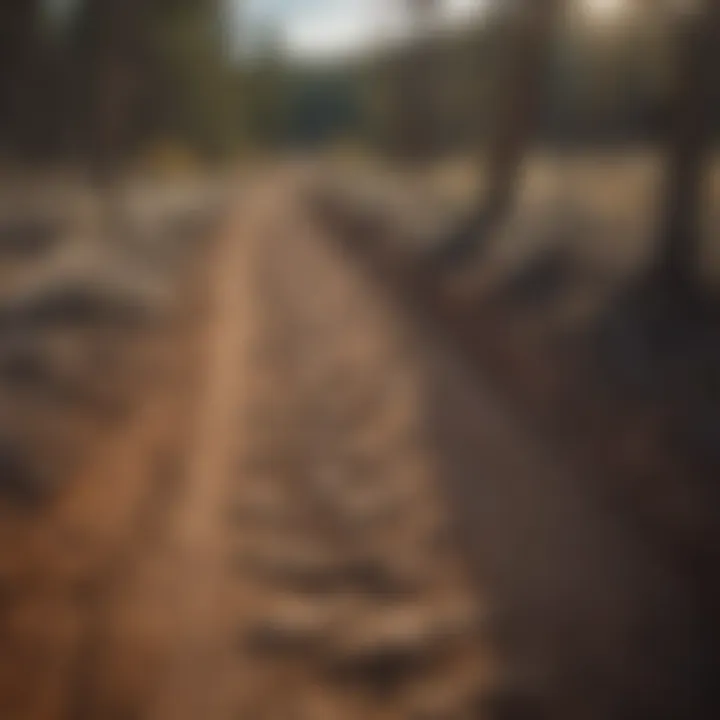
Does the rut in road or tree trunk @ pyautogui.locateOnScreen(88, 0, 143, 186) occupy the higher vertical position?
tree trunk @ pyautogui.locateOnScreen(88, 0, 143, 186)

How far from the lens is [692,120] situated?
1660mm

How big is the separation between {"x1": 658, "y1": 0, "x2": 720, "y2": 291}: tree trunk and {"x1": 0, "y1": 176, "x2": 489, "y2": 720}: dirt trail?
740 millimetres

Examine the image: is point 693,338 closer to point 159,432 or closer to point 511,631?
point 511,631

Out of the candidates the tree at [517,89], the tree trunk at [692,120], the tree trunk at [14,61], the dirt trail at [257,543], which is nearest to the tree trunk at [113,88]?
the tree trunk at [14,61]

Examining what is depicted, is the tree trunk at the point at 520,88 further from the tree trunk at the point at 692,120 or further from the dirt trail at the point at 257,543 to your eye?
the dirt trail at the point at 257,543

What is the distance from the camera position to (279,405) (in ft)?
7.20

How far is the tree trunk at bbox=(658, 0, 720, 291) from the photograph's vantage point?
1624 millimetres

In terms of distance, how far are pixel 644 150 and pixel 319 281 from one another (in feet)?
3.13

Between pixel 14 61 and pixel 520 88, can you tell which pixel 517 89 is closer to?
pixel 520 88

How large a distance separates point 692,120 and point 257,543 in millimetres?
1157

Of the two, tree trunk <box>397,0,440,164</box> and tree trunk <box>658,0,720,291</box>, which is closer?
tree trunk <box>658,0,720,291</box>

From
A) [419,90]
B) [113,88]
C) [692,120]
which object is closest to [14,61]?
→ [113,88]

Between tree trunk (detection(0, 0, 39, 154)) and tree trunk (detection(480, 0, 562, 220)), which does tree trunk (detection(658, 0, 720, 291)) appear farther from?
tree trunk (detection(0, 0, 39, 154))

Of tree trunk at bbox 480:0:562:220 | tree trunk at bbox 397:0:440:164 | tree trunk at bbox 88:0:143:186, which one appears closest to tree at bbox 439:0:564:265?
tree trunk at bbox 480:0:562:220
